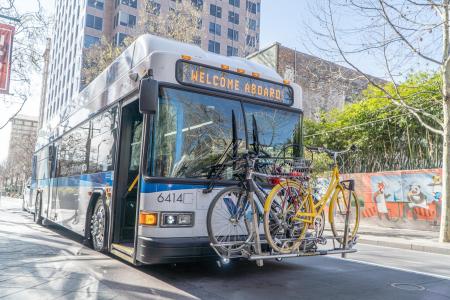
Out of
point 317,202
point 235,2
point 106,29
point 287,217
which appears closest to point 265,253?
point 287,217

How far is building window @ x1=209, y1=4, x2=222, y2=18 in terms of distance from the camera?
210 ft

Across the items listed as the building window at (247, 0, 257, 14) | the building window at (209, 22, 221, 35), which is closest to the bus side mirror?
the building window at (209, 22, 221, 35)

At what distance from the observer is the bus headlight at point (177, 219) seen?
18.2 ft

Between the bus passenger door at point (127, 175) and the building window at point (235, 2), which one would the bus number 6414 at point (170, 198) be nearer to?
the bus passenger door at point (127, 175)

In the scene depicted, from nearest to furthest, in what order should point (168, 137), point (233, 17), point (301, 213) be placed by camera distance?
point (168, 137)
point (301, 213)
point (233, 17)


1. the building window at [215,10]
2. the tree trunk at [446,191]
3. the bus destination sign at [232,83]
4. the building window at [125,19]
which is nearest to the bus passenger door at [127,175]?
the bus destination sign at [232,83]

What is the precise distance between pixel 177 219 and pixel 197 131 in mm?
1246

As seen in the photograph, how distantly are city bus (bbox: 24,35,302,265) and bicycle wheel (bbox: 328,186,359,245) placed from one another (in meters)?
1.15

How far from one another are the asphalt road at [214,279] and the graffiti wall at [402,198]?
8.37 meters

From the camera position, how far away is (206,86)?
6.21m

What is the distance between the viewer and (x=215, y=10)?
212ft

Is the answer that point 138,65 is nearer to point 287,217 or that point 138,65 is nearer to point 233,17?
point 287,217

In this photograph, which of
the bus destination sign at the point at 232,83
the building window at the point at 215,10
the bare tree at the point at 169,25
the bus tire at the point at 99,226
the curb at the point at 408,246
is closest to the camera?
the bus destination sign at the point at 232,83

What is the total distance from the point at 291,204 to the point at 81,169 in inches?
204
